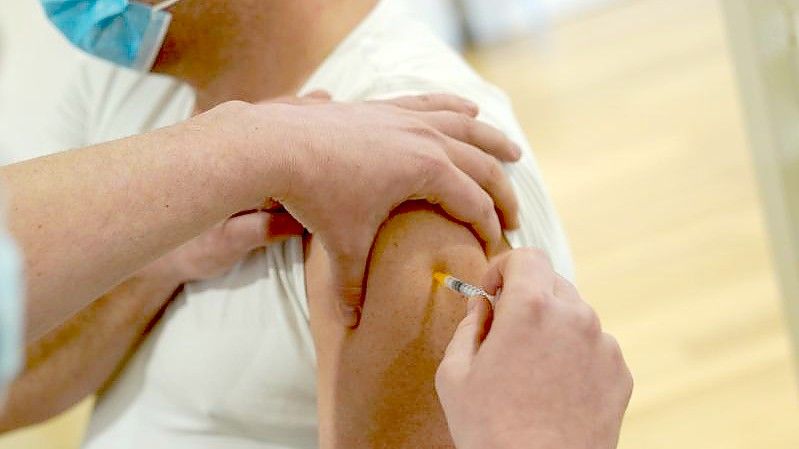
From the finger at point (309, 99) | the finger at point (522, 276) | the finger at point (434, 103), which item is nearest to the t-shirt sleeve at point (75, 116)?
the finger at point (309, 99)

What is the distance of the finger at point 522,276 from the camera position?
844mm

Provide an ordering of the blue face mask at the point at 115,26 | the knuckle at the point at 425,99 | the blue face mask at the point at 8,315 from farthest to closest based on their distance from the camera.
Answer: the blue face mask at the point at 115,26 < the knuckle at the point at 425,99 < the blue face mask at the point at 8,315

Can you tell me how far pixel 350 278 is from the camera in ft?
3.58

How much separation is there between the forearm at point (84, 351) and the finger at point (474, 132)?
0.40m

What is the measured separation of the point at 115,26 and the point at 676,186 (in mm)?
1854

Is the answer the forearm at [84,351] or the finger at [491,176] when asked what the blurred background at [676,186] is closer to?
the finger at [491,176]

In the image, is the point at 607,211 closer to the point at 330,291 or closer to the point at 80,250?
the point at 330,291

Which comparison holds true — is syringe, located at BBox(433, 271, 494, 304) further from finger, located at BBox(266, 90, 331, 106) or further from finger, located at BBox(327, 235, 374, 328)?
finger, located at BBox(266, 90, 331, 106)

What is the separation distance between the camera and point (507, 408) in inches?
32.0

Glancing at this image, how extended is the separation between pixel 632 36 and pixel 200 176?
3.11 m

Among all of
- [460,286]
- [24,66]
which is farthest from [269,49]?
[24,66]

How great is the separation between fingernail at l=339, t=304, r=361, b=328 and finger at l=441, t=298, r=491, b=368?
0.74 feet

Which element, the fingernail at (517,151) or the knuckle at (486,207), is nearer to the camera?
the knuckle at (486,207)

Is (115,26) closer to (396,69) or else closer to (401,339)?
(396,69)
